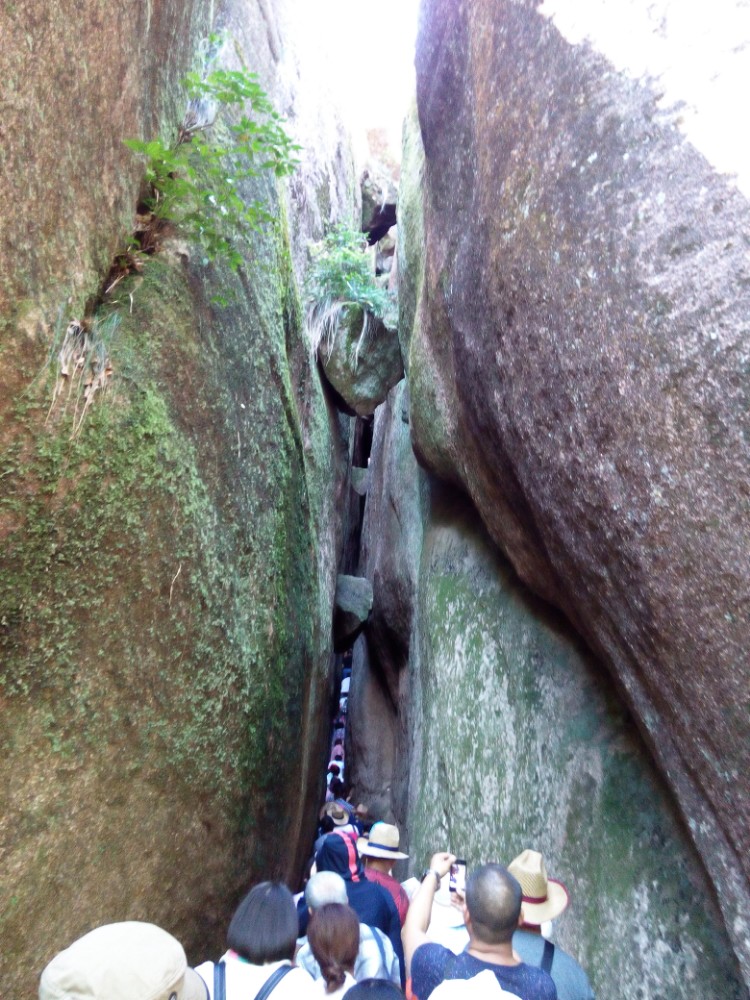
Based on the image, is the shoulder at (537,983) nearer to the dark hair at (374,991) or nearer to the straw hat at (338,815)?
the dark hair at (374,991)

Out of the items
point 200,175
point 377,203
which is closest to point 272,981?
point 200,175

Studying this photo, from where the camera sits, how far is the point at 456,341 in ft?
18.7

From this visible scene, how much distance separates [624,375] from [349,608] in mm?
9299

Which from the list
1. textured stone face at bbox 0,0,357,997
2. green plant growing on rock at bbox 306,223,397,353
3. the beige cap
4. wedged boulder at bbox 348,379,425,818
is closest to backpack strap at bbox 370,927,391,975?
the beige cap

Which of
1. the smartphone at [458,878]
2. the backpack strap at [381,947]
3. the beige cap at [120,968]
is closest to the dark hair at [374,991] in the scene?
the beige cap at [120,968]

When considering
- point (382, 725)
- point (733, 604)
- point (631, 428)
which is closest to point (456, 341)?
point (631, 428)

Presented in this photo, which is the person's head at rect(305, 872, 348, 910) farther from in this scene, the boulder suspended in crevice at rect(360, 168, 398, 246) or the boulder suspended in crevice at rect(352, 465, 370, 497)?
the boulder suspended in crevice at rect(360, 168, 398, 246)

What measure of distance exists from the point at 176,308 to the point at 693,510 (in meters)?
3.56

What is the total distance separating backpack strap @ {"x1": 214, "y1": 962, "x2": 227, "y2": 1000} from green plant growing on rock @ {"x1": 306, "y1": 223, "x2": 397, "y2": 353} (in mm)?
8124

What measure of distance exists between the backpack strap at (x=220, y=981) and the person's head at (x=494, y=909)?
2.83 ft

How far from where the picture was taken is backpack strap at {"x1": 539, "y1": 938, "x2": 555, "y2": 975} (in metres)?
2.73

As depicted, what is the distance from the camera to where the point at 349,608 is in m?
12.3

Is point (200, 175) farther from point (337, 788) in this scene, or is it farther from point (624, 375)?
point (337, 788)

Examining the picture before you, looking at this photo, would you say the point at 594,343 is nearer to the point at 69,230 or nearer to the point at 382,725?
the point at 69,230
